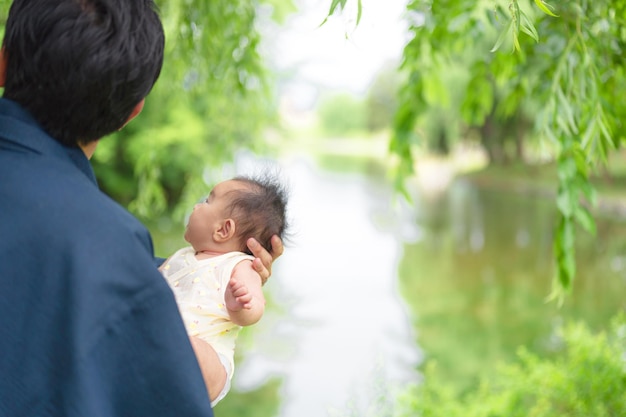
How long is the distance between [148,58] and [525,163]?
2214cm

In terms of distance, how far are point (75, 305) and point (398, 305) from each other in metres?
7.77

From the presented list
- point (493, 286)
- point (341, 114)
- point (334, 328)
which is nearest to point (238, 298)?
point (334, 328)

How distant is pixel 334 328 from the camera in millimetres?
7621

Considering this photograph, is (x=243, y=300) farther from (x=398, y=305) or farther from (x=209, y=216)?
(x=398, y=305)

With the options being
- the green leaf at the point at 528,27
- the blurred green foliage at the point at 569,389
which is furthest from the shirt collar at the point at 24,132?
the blurred green foliage at the point at 569,389

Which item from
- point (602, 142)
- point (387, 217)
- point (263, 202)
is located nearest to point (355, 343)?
point (602, 142)

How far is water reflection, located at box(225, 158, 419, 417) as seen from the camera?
5.81m

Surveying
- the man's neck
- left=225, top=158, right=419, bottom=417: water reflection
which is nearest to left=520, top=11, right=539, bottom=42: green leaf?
the man's neck

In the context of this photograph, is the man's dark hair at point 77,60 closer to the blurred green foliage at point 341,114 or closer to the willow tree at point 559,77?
the willow tree at point 559,77

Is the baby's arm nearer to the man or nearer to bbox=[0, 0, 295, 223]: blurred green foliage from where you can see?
the man

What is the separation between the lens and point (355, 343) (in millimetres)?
7156

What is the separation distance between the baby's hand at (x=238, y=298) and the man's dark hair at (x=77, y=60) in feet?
1.20

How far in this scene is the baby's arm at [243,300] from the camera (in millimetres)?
1139

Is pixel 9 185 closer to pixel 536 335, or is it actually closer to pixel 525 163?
pixel 536 335
